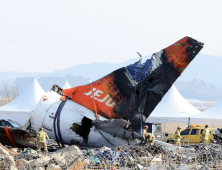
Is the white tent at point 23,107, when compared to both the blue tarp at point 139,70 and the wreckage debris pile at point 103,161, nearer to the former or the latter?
the blue tarp at point 139,70

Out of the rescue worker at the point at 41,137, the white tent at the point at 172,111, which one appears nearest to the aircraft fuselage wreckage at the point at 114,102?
the rescue worker at the point at 41,137

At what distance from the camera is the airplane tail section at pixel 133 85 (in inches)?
782

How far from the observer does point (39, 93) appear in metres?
40.9

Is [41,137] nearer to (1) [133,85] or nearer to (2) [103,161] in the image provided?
(1) [133,85]

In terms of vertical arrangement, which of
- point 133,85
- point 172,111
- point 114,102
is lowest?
point 172,111

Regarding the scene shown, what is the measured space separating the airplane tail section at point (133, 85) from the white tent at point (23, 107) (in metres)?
18.2

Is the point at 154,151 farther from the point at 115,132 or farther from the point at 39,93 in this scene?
the point at 39,93

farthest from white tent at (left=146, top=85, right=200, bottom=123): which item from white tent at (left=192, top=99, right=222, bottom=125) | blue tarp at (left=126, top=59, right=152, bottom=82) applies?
blue tarp at (left=126, top=59, right=152, bottom=82)

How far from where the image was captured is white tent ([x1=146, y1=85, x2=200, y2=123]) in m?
34.1

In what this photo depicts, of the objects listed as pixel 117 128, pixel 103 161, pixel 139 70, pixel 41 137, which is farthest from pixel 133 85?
pixel 103 161

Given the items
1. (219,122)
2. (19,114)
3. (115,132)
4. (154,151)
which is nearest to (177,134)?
(115,132)

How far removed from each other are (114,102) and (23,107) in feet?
67.5

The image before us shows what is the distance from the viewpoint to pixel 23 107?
1523 inches

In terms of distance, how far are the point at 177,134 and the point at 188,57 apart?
5.58m
